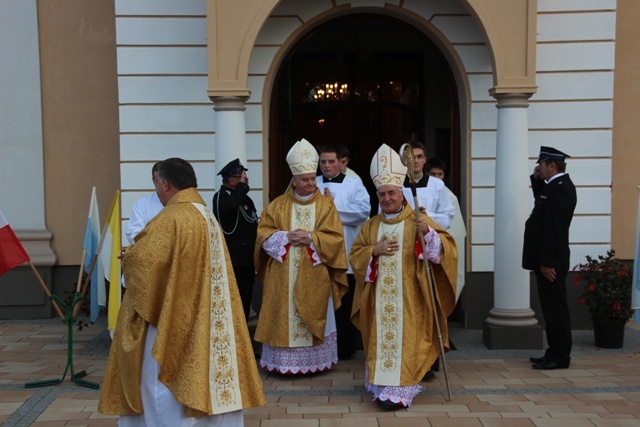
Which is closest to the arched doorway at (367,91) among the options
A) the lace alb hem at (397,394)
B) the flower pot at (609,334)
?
the flower pot at (609,334)

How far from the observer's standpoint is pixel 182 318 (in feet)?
15.8

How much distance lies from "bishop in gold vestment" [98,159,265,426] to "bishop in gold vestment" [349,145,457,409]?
166 centimetres

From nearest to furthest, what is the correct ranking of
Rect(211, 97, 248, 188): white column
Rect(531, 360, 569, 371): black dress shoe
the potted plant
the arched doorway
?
Rect(531, 360, 569, 371): black dress shoe
Rect(211, 97, 248, 188): white column
the potted plant
the arched doorway

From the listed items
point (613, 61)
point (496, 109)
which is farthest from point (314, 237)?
point (613, 61)

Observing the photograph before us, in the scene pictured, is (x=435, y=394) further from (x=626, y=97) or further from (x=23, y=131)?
(x=23, y=131)

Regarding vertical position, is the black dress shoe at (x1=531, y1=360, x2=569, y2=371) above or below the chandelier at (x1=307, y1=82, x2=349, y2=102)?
below

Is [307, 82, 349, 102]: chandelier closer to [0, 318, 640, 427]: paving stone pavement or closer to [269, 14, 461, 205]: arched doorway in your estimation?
[269, 14, 461, 205]: arched doorway

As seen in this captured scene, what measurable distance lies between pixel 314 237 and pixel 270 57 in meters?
2.75

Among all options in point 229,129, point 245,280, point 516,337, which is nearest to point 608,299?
point 516,337

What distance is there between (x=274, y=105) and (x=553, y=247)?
11.9ft

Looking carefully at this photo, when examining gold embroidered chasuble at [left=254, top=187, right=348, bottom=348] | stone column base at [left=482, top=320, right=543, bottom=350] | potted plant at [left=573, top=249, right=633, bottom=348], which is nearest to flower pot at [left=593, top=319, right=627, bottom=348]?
potted plant at [left=573, top=249, right=633, bottom=348]

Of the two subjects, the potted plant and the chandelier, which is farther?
the chandelier

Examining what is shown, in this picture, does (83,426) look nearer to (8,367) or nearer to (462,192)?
(8,367)

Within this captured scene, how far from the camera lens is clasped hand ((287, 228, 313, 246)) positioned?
7.19 metres
